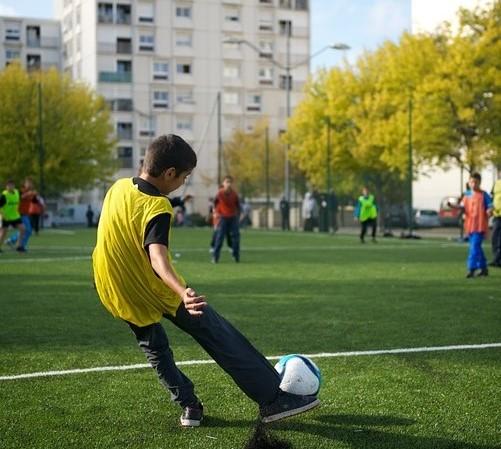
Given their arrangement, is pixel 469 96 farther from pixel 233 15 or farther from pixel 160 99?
pixel 233 15

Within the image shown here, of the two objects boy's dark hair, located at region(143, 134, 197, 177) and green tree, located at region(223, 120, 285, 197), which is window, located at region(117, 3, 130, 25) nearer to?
green tree, located at region(223, 120, 285, 197)

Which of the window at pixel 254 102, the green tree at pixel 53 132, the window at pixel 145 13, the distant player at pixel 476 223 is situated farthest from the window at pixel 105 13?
the distant player at pixel 476 223

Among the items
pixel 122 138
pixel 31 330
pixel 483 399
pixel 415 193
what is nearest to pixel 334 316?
pixel 31 330

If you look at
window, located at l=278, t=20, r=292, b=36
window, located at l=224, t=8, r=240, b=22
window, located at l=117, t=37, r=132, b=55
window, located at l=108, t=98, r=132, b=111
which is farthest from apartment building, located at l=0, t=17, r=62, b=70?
window, located at l=278, t=20, r=292, b=36

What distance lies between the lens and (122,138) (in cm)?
8200

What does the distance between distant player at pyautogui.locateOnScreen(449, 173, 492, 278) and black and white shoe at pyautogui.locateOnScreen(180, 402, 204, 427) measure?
37.3 ft

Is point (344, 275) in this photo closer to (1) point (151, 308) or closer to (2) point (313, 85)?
(1) point (151, 308)

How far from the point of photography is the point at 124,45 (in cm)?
8200

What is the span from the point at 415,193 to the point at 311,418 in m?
57.9

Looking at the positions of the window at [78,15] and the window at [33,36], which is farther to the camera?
the window at [33,36]

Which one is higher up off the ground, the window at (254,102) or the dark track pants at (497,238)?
the window at (254,102)

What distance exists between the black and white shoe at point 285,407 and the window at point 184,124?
78212 millimetres

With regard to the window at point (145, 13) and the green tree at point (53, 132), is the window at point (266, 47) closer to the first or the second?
the window at point (145, 13)

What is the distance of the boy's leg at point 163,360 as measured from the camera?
211 inches
